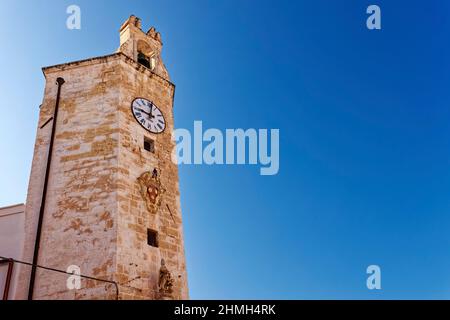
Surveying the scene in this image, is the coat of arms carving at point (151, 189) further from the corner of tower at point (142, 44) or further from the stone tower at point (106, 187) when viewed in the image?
the corner of tower at point (142, 44)

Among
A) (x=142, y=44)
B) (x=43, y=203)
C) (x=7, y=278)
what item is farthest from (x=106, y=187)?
(x=142, y=44)

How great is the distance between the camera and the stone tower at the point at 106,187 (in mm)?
16062

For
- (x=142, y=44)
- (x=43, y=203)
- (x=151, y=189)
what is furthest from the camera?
(x=142, y=44)

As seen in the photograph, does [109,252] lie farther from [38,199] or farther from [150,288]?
[38,199]

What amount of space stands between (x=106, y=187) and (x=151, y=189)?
181 centimetres

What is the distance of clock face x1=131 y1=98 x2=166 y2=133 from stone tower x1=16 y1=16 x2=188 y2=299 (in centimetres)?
5

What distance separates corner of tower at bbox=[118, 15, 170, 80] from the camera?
22.6m

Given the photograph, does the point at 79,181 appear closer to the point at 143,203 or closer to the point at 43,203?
the point at 43,203

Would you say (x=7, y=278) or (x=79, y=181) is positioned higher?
(x=79, y=181)

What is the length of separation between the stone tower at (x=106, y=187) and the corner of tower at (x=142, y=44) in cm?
50

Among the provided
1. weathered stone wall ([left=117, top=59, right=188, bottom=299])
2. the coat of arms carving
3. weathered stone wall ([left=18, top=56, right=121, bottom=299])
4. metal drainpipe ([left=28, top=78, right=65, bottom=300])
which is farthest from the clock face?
metal drainpipe ([left=28, top=78, right=65, bottom=300])

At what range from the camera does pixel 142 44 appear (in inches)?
912

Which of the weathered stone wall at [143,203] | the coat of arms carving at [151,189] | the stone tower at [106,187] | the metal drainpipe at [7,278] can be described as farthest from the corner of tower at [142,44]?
the metal drainpipe at [7,278]

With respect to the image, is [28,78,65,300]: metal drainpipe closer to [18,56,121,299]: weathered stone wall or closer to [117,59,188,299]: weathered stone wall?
[18,56,121,299]: weathered stone wall
